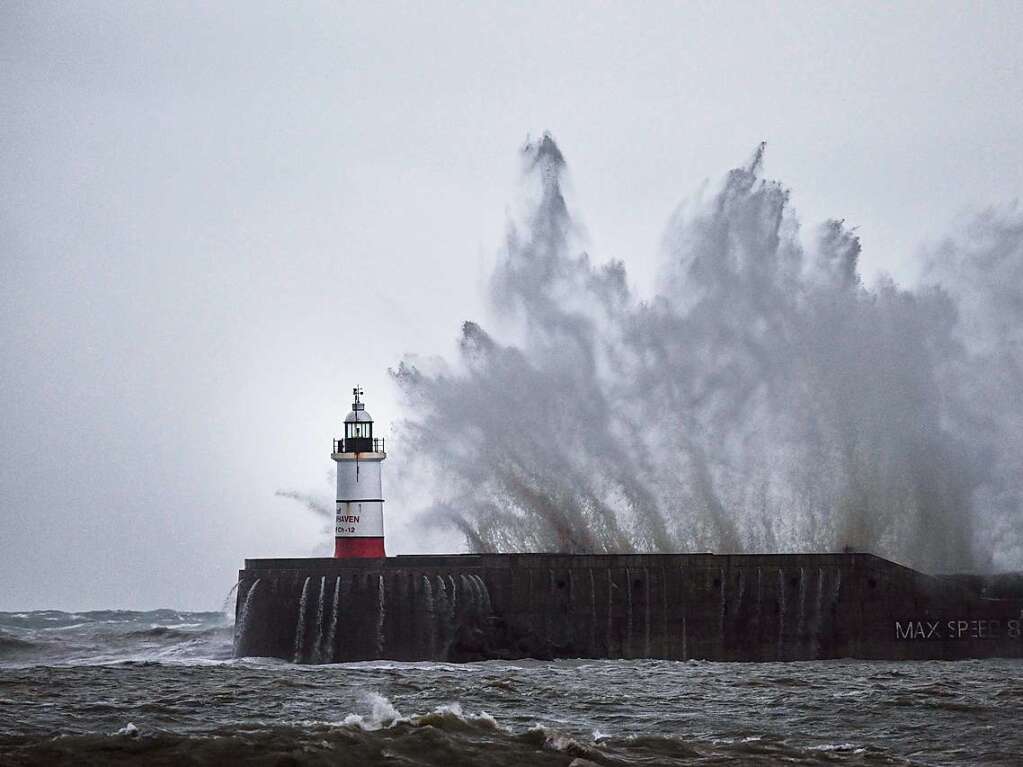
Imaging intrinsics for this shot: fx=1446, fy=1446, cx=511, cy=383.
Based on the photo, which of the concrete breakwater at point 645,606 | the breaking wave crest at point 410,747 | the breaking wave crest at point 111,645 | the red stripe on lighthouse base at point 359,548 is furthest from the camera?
the breaking wave crest at point 111,645

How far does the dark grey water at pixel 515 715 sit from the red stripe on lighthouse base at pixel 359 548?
463cm

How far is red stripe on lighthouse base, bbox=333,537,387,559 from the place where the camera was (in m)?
29.9

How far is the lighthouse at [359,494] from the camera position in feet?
98.4

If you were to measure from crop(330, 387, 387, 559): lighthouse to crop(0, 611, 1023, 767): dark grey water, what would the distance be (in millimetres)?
4838

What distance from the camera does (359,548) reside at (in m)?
29.9

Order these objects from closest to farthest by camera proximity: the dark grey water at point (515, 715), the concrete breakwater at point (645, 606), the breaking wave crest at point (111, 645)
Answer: the dark grey water at point (515, 715)
the concrete breakwater at point (645, 606)
the breaking wave crest at point (111, 645)

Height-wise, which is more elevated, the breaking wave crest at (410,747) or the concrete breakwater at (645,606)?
the concrete breakwater at (645,606)

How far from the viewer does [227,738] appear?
43.9ft

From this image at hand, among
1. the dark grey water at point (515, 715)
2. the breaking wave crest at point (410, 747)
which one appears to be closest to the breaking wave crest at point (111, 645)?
the dark grey water at point (515, 715)

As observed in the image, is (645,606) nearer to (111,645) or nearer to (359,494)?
(359,494)

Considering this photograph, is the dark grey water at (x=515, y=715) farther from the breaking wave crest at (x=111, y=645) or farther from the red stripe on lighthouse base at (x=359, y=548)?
the breaking wave crest at (x=111, y=645)

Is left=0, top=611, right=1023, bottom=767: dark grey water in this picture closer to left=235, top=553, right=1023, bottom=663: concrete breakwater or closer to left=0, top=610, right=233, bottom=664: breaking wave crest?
left=235, top=553, right=1023, bottom=663: concrete breakwater

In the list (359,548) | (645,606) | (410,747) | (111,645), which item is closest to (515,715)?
(410,747)

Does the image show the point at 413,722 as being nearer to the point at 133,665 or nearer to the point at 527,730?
the point at 527,730
